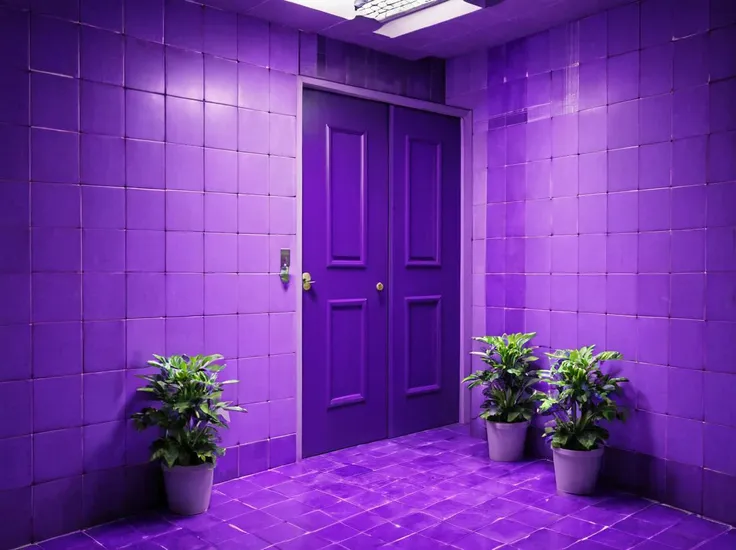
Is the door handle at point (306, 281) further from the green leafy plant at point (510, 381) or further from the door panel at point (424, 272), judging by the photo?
the green leafy plant at point (510, 381)

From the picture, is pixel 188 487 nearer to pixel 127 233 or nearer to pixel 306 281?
pixel 127 233

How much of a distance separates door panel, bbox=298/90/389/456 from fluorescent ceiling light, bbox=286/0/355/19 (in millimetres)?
464

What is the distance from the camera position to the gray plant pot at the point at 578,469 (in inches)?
117

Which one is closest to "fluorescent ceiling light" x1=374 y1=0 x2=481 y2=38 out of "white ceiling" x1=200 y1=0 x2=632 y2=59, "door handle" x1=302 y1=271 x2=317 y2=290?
"white ceiling" x1=200 y1=0 x2=632 y2=59

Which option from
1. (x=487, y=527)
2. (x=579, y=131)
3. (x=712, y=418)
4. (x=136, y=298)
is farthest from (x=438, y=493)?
(x=579, y=131)

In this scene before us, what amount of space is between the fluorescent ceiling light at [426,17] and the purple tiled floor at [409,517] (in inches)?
92.1

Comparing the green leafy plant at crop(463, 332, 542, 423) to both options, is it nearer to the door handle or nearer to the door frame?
the door frame

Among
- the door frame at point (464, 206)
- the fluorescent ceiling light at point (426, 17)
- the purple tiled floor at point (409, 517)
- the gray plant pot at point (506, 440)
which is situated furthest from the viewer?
the door frame at point (464, 206)

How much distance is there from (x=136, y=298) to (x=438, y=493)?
1.65m

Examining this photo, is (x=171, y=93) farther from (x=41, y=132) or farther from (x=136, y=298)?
(x=136, y=298)

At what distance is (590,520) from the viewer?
106 inches

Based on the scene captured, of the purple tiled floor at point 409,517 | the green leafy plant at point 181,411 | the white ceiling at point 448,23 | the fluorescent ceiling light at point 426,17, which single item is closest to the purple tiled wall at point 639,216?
the white ceiling at point 448,23

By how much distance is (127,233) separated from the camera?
9.24 ft

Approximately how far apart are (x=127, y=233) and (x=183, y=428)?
89 centimetres
